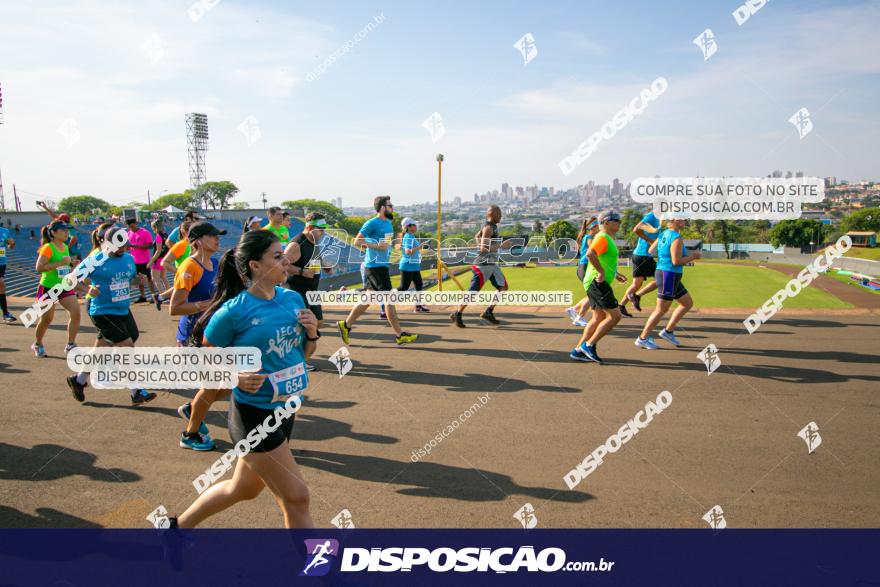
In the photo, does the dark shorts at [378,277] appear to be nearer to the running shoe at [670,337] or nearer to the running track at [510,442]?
the running track at [510,442]

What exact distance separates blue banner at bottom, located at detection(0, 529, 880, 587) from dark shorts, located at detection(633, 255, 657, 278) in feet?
23.3

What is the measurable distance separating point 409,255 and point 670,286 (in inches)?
177

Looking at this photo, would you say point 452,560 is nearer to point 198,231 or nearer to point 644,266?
point 198,231

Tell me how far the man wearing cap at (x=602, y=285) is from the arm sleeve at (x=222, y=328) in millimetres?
5199

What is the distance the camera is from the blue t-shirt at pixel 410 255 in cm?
941

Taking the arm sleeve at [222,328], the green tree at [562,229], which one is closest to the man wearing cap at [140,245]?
the arm sleeve at [222,328]

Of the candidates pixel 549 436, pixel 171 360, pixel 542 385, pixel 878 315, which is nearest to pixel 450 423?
pixel 549 436

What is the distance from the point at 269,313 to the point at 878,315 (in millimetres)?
11637

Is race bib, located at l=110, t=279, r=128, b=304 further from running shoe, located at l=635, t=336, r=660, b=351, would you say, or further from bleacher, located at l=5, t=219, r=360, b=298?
running shoe, located at l=635, t=336, r=660, b=351

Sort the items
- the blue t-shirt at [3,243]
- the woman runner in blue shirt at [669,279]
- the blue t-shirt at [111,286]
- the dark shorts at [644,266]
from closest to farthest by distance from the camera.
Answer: the blue t-shirt at [111,286]
the woman runner in blue shirt at [669,279]
the dark shorts at [644,266]
the blue t-shirt at [3,243]

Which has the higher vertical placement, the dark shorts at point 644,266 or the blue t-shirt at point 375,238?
the blue t-shirt at point 375,238

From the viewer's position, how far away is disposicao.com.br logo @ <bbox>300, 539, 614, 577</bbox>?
3.02 meters

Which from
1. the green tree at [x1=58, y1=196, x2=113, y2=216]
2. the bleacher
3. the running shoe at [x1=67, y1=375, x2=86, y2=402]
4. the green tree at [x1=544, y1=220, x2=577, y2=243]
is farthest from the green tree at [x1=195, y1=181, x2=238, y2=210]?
the running shoe at [x1=67, y1=375, x2=86, y2=402]

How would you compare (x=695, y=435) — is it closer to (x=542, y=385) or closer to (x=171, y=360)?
(x=542, y=385)
